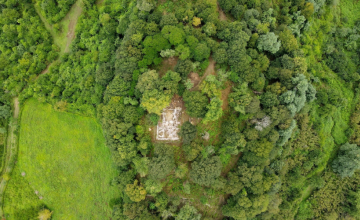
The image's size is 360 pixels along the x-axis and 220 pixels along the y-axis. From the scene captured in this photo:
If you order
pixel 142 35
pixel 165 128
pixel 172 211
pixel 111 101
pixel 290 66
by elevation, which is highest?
pixel 142 35

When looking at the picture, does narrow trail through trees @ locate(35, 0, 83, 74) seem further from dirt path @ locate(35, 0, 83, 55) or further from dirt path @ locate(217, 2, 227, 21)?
dirt path @ locate(217, 2, 227, 21)

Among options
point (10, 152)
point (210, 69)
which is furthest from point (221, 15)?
point (10, 152)

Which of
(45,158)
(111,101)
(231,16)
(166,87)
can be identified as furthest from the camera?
(45,158)

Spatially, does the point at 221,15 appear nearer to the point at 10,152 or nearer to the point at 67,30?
the point at 67,30

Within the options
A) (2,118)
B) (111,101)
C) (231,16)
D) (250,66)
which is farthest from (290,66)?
(2,118)

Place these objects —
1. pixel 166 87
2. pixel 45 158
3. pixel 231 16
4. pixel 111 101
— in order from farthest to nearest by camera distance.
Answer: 1. pixel 45 158
2. pixel 231 16
3. pixel 111 101
4. pixel 166 87

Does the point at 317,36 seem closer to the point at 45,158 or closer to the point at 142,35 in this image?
the point at 142,35

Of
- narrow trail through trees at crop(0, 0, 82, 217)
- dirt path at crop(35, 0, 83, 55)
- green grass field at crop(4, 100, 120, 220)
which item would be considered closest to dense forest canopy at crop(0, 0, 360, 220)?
dirt path at crop(35, 0, 83, 55)

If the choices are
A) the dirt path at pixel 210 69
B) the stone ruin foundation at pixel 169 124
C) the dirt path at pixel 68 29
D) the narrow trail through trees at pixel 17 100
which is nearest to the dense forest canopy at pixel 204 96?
the dirt path at pixel 210 69
